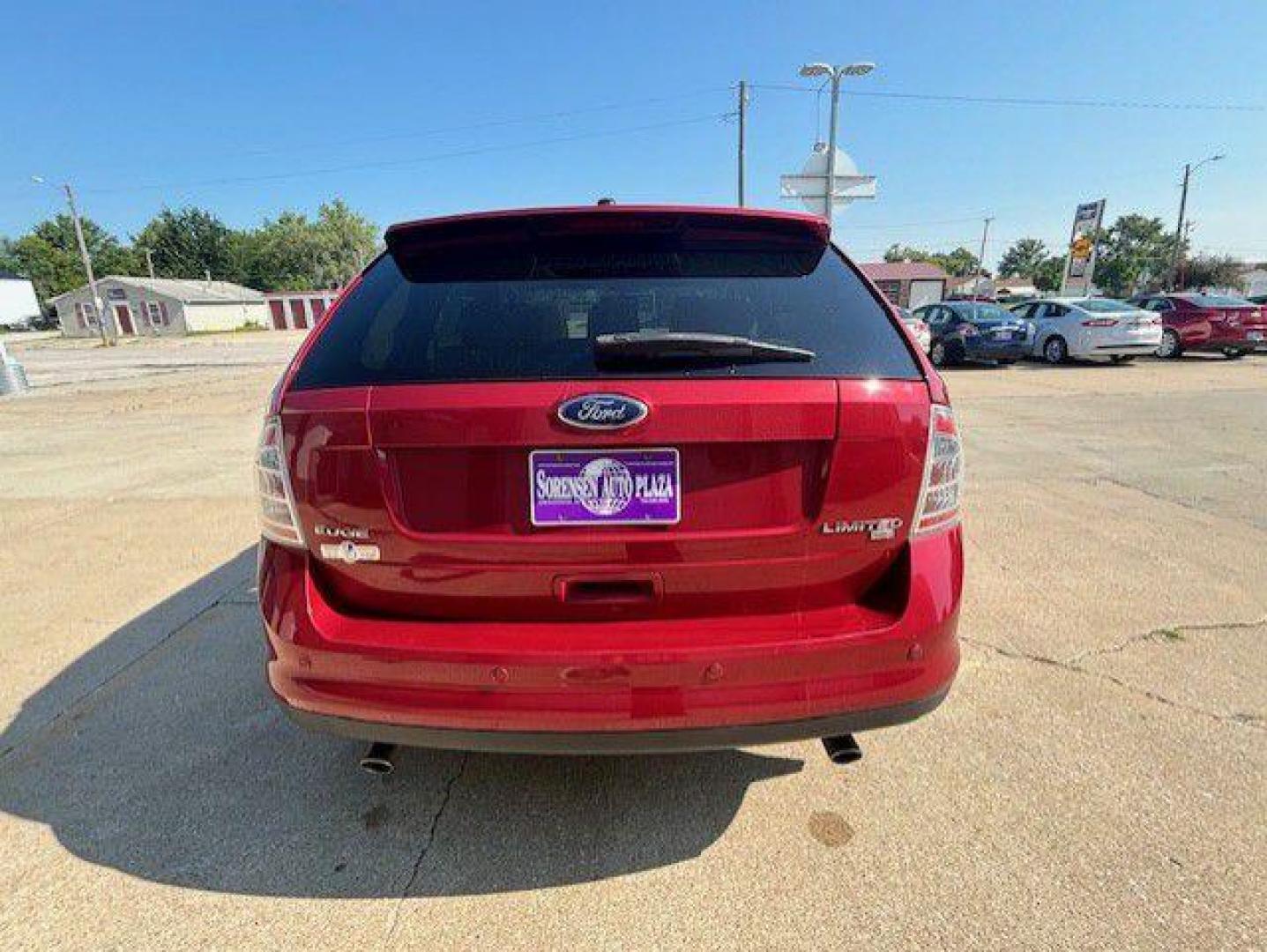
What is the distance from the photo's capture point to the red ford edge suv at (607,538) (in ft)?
5.34

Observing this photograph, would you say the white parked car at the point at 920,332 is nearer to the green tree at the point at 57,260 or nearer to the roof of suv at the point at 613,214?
the roof of suv at the point at 613,214

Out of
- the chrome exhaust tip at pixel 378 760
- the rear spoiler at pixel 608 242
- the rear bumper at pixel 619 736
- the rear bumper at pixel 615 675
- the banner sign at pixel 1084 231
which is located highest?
the banner sign at pixel 1084 231

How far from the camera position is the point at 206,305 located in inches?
2454

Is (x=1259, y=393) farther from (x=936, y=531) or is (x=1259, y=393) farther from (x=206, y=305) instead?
(x=206, y=305)

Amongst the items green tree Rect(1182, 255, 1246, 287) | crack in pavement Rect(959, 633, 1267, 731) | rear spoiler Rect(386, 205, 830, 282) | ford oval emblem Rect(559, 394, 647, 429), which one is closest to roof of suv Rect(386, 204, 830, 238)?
rear spoiler Rect(386, 205, 830, 282)

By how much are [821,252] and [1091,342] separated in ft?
52.1

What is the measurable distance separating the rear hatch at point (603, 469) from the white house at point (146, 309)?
7106cm

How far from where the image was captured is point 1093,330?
48.0 feet

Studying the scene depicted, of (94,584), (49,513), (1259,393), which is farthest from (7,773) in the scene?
(1259,393)

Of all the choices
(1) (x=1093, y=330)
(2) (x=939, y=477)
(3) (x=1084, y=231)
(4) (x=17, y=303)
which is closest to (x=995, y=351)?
(1) (x=1093, y=330)

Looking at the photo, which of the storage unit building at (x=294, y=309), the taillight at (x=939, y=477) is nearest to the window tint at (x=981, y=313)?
the taillight at (x=939, y=477)

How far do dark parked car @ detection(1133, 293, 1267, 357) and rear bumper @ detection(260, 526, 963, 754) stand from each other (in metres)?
18.5

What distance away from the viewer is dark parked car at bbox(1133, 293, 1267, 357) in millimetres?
15289

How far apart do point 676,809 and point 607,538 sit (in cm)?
104
